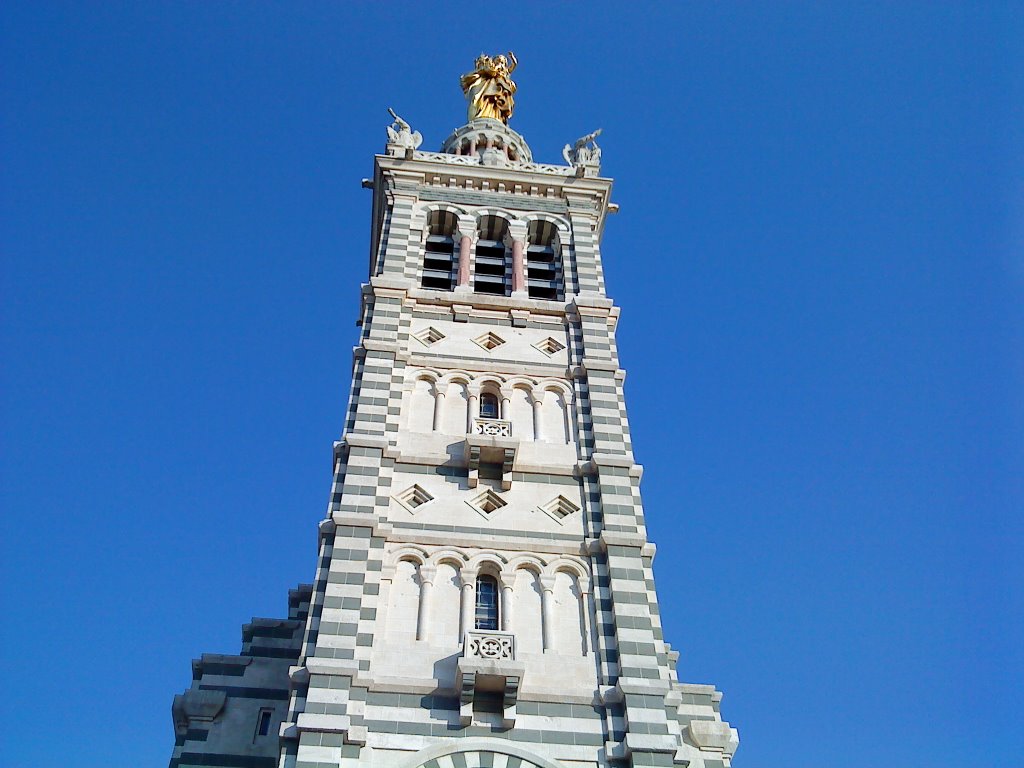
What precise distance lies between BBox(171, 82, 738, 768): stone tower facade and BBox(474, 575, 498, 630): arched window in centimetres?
4

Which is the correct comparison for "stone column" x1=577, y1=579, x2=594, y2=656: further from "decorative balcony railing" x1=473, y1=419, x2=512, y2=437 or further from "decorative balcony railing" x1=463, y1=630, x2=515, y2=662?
"decorative balcony railing" x1=473, y1=419, x2=512, y2=437

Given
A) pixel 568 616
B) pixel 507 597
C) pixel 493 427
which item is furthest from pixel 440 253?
pixel 568 616

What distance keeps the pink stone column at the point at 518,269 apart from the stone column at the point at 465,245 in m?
1.25

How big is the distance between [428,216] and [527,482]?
12.4 metres

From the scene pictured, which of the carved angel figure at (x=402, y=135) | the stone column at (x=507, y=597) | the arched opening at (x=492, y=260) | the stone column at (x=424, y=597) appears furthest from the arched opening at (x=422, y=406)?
the carved angel figure at (x=402, y=135)

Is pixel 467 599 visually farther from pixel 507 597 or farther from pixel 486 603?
pixel 507 597

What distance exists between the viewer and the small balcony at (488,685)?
18594 millimetres

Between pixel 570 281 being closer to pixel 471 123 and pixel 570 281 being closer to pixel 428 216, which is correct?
pixel 428 216

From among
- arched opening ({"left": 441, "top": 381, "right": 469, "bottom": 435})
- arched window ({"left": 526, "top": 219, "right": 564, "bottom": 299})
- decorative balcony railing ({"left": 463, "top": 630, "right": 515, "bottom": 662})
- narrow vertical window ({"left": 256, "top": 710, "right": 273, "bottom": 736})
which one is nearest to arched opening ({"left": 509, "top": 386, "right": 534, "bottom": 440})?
arched opening ({"left": 441, "top": 381, "right": 469, "bottom": 435})

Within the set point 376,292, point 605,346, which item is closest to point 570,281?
point 605,346

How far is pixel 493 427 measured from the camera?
24.6 meters

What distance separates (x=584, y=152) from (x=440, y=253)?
754cm

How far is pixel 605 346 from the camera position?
92.2 ft

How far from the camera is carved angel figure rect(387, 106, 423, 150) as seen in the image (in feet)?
118
